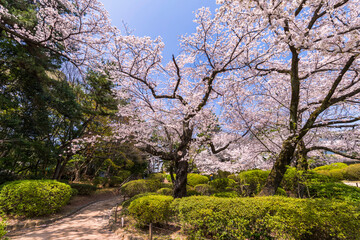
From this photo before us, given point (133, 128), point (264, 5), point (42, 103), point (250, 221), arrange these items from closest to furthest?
point (264, 5)
point (250, 221)
point (133, 128)
point (42, 103)

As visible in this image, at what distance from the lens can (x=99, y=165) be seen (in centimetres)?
1753

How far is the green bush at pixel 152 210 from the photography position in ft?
16.8

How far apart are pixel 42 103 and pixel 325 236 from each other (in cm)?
1226

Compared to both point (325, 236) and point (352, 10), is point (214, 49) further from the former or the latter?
point (325, 236)

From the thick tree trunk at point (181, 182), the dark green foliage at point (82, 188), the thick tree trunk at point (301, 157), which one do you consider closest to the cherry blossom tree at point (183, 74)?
the thick tree trunk at point (181, 182)

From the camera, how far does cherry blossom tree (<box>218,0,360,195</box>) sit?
10.8 ft

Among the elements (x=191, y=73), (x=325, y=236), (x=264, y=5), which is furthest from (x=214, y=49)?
(x=325, y=236)

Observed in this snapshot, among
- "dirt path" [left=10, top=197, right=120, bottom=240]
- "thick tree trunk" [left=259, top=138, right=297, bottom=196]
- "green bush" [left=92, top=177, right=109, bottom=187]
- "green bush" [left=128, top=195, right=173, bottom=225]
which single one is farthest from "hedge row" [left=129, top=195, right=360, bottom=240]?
"green bush" [left=92, top=177, right=109, bottom=187]

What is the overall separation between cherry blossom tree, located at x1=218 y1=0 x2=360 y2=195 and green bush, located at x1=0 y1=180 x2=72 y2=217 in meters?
8.45

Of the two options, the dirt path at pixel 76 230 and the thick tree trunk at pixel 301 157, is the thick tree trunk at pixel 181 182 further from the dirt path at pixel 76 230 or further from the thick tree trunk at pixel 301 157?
the thick tree trunk at pixel 301 157

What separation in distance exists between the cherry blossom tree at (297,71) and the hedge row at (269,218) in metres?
1.38

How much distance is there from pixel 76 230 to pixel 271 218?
6.20 metres

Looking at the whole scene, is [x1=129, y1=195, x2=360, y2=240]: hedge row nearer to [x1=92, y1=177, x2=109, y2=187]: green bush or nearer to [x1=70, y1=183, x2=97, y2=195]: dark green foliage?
[x1=70, y1=183, x2=97, y2=195]: dark green foliage

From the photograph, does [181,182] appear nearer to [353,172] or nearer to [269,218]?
[269,218]
